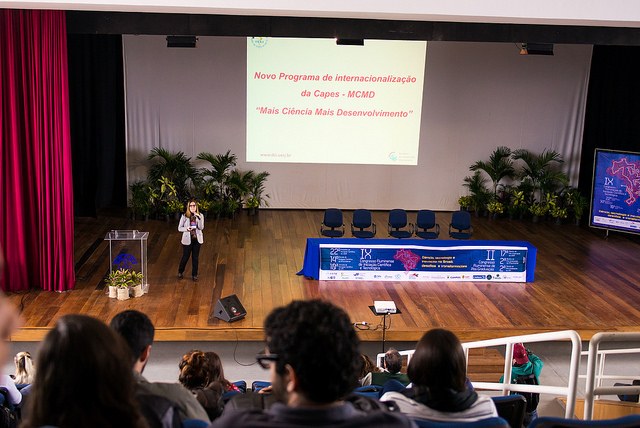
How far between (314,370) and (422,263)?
8.47 m

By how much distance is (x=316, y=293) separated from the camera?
9594 millimetres

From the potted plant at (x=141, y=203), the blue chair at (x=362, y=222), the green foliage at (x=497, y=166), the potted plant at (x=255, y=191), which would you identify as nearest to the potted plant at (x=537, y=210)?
the green foliage at (x=497, y=166)

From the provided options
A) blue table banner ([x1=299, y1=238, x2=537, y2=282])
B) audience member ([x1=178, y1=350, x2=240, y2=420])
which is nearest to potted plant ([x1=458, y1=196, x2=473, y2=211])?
blue table banner ([x1=299, y1=238, x2=537, y2=282])

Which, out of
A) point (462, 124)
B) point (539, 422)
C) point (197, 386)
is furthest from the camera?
point (462, 124)

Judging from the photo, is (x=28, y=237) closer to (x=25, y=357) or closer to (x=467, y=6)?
(x=25, y=357)

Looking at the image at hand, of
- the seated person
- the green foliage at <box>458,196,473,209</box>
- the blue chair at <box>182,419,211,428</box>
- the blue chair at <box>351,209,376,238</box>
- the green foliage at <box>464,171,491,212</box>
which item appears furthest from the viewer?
the green foliage at <box>458,196,473,209</box>

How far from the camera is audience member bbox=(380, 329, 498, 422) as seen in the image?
2484 millimetres

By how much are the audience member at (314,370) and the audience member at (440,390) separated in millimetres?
660

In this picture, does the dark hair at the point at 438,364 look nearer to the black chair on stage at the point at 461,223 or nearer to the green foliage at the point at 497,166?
the black chair on stage at the point at 461,223

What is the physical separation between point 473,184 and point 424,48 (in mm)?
2782

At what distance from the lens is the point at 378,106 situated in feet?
45.1

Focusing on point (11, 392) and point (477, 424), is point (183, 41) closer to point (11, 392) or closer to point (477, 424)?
point (11, 392)

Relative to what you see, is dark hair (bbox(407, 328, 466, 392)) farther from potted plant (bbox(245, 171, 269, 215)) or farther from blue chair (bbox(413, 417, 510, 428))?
potted plant (bbox(245, 171, 269, 215))

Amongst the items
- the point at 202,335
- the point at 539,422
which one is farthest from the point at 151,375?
the point at 539,422
